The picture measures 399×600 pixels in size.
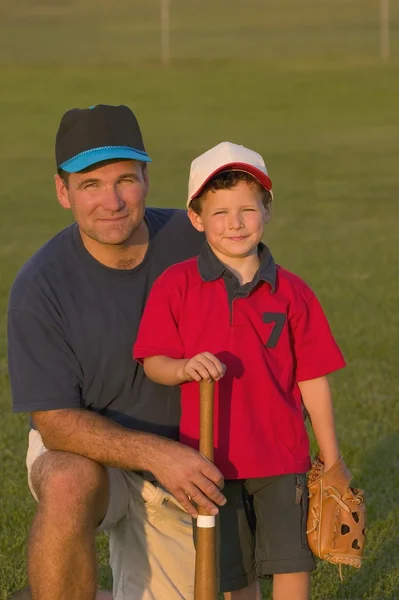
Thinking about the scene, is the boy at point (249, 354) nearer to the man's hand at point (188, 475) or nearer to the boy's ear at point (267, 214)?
the boy's ear at point (267, 214)

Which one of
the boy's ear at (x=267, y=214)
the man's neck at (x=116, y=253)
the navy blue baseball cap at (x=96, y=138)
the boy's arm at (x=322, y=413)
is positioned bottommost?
the boy's arm at (x=322, y=413)

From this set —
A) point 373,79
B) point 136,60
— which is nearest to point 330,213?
point 373,79

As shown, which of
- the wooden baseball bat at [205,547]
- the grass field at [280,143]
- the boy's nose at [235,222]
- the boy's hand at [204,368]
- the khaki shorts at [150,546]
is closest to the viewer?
the boy's hand at [204,368]

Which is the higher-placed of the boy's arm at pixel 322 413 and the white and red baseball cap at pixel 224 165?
the white and red baseball cap at pixel 224 165

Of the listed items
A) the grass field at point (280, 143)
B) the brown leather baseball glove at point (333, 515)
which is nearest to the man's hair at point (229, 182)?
the brown leather baseball glove at point (333, 515)

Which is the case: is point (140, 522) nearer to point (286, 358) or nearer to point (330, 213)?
point (286, 358)

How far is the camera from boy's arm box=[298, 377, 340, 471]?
15.4 feet

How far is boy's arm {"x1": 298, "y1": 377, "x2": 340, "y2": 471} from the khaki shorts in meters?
0.59

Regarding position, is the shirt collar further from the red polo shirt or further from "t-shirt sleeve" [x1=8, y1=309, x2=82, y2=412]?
"t-shirt sleeve" [x1=8, y1=309, x2=82, y2=412]

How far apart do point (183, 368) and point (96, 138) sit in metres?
1.02

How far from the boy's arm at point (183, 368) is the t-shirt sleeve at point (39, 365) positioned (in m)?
0.38

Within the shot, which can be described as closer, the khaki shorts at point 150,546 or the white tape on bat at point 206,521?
the white tape on bat at point 206,521

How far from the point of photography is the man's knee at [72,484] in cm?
468

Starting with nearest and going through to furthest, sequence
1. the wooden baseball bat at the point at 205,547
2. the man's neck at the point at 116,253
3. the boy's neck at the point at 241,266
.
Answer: the wooden baseball bat at the point at 205,547 < the boy's neck at the point at 241,266 < the man's neck at the point at 116,253
